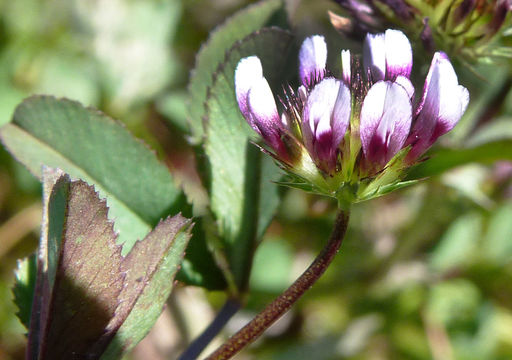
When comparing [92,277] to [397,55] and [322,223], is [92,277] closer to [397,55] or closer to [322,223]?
Result: [397,55]

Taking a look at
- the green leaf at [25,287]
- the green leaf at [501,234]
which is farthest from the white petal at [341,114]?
the green leaf at [501,234]

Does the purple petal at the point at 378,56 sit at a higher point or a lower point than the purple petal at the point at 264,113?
lower

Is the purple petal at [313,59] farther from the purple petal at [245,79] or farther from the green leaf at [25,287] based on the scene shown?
the green leaf at [25,287]

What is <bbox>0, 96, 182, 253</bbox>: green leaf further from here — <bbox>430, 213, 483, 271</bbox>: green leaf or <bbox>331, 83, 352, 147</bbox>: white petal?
<bbox>430, 213, 483, 271</bbox>: green leaf

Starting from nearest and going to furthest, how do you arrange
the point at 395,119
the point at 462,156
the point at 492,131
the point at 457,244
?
the point at 395,119 < the point at 462,156 < the point at 492,131 < the point at 457,244

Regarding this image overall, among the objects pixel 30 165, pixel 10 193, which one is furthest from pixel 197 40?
pixel 30 165

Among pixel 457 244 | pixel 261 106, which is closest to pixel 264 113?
pixel 261 106
